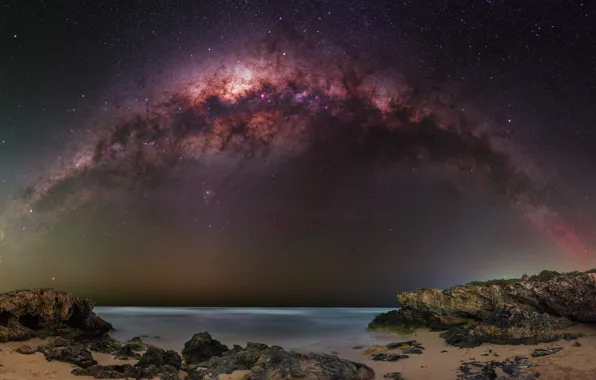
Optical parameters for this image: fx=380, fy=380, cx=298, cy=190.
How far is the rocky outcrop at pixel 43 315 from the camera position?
16516mm

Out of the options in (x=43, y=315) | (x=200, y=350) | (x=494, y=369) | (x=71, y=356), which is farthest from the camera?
(x=43, y=315)

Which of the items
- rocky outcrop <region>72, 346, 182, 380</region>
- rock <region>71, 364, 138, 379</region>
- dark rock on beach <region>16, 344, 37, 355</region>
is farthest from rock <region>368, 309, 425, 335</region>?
dark rock on beach <region>16, 344, 37, 355</region>

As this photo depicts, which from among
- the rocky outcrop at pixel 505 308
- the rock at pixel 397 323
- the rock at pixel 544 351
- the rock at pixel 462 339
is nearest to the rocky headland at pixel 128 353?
the rock at pixel 544 351

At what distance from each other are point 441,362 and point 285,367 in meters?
6.58

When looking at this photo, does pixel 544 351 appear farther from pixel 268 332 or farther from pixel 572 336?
pixel 268 332

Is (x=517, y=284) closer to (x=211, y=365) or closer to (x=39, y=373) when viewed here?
(x=211, y=365)

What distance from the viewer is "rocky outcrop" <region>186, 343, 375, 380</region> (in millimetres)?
10680

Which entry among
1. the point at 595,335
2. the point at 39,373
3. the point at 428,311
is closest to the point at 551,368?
the point at 595,335

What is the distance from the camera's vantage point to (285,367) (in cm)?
1084

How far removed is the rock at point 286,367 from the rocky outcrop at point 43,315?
9532 millimetres

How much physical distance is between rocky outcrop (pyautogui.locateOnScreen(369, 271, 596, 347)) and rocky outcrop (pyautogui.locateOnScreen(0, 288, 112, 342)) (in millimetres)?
18769

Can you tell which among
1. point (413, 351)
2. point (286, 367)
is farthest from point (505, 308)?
point (286, 367)

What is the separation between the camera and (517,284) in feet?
67.2

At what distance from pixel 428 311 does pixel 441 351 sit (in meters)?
8.20
